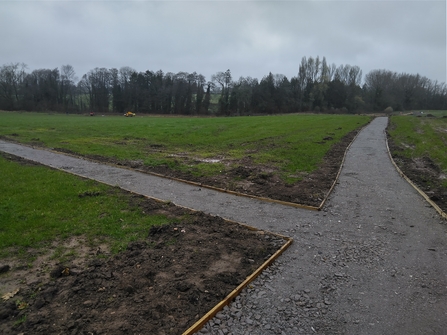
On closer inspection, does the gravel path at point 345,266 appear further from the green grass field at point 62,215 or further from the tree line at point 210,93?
the tree line at point 210,93

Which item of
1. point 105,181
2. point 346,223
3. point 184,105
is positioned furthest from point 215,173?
Result: point 184,105

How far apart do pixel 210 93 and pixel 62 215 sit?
77.7 meters

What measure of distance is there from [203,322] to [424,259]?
165 inches

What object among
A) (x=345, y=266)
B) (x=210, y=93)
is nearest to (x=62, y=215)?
(x=345, y=266)

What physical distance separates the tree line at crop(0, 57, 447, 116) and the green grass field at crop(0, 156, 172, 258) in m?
66.5

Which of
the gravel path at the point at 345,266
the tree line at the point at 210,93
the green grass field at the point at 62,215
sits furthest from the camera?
the tree line at the point at 210,93

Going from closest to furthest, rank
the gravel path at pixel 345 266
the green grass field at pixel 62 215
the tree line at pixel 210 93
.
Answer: the gravel path at pixel 345 266 < the green grass field at pixel 62 215 < the tree line at pixel 210 93

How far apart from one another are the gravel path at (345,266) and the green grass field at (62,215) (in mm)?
1462

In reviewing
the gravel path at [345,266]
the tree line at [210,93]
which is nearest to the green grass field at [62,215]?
the gravel path at [345,266]

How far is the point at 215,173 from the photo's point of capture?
451 inches

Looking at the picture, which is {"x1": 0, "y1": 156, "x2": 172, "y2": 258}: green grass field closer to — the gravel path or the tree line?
the gravel path

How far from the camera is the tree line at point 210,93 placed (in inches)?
2992

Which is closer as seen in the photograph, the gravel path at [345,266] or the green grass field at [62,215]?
the gravel path at [345,266]

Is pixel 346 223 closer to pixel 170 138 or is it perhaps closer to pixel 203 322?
pixel 203 322
